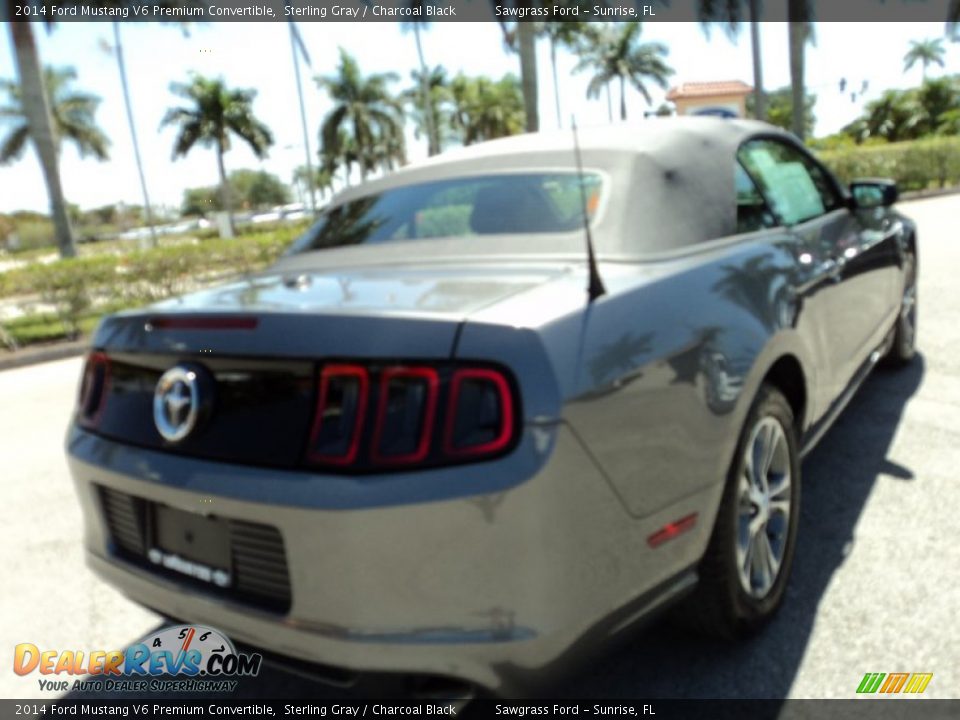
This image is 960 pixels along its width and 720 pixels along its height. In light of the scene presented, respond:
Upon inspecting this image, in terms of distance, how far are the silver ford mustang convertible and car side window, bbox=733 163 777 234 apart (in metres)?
0.16

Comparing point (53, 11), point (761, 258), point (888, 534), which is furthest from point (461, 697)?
point (53, 11)

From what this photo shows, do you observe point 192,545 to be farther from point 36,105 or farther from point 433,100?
point 433,100

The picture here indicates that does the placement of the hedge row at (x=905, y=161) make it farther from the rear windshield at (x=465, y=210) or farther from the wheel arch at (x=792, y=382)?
the rear windshield at (x=465, y=210)

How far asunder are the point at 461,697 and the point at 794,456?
147 cm

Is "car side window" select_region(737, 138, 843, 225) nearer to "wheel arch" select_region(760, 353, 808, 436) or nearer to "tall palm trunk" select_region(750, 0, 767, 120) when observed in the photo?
"wheel arch" select_region(760, 353, 808, 436)

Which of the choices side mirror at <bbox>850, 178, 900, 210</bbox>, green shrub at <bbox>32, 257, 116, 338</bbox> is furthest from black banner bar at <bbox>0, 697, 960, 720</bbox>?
green shrub at <bbox>32, 257, 116, 338</bbox>

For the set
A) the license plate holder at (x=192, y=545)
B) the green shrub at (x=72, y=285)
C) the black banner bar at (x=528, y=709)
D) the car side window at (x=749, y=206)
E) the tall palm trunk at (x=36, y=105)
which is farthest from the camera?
the tall palm trunk at (x=36, y=105)

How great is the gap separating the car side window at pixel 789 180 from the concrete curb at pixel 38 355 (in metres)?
9.12

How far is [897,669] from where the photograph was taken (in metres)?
2.22

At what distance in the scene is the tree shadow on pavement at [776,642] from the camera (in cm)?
224

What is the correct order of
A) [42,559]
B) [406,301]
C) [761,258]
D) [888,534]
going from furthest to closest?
1. [42,559]
2. [888,534]
3. [761,258]
4. [406,301]

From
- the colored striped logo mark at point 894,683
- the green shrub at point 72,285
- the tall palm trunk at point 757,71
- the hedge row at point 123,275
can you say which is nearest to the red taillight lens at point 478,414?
the colored striped logo mark at point 894,683

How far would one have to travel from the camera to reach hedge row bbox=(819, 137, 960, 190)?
2517 centimetres

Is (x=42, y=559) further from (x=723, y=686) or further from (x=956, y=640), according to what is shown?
(x=956, y=640)
